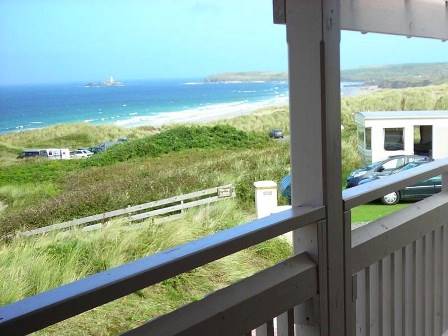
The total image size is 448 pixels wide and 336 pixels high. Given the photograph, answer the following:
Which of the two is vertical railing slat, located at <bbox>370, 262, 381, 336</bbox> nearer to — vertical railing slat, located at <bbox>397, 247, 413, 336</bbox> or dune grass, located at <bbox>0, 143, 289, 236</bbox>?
vertical railing slat, located at <bbox>397, 247, 413, 336</bbox>

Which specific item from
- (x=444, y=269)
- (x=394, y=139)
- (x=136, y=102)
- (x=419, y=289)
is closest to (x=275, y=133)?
(x=136, y=102)

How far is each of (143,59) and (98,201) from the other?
1.31 ft

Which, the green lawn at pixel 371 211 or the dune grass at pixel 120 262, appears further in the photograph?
the green lawn at pixel 371 211

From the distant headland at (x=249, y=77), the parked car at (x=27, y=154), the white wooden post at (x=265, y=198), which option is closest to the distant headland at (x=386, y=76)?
the distant headland at (x=249, y=77)

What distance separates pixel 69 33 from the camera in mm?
1405

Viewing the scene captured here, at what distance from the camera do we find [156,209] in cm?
169

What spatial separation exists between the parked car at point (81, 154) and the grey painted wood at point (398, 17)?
31.3 inches

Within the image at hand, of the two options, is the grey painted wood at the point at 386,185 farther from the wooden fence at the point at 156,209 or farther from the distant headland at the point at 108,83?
the distant headland at the point at 108,83

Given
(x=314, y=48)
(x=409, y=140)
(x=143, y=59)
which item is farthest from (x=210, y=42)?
(x=409, y=140)

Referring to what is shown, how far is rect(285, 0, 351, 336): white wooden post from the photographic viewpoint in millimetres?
1546

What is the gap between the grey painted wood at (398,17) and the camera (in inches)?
68.9

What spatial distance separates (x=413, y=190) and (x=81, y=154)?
1.41 metres

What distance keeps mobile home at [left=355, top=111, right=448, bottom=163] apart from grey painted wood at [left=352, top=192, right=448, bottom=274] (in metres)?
0.23

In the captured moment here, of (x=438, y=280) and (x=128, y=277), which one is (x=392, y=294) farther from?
(x=128, y=277)
